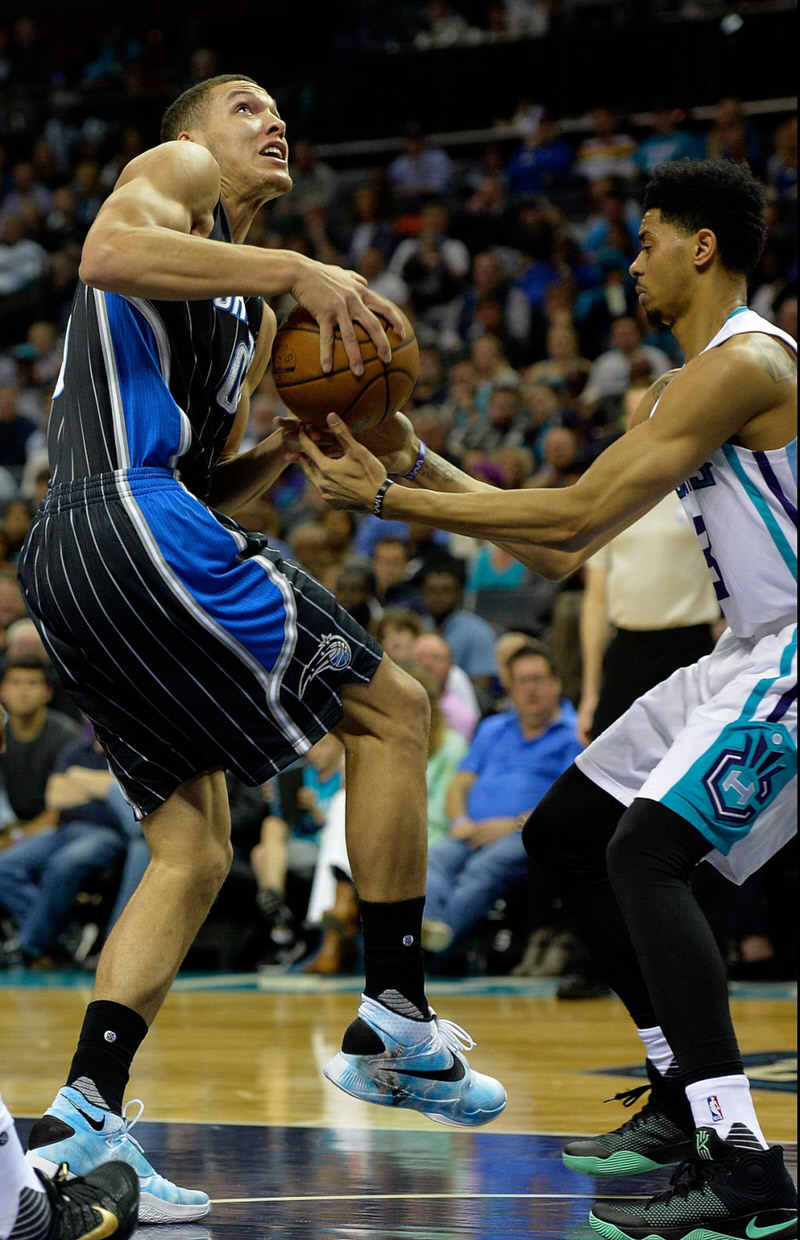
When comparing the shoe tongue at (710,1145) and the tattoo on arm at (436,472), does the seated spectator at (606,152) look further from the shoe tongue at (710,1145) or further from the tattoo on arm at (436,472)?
the shoe tongue at (710,1145)

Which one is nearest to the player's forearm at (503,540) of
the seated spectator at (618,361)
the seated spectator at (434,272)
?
the seated spectator at (618,361)

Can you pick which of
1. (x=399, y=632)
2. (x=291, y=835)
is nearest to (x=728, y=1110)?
(x=399, y=632)

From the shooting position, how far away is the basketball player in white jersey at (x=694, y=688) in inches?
120

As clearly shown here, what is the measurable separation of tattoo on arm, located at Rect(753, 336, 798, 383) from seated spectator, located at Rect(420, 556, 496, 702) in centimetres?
570

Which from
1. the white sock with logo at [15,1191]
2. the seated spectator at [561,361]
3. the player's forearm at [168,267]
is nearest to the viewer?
the white sock with logo at [15,1191]

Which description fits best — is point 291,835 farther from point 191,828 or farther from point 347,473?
point 347,473

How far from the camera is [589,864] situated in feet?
12.4

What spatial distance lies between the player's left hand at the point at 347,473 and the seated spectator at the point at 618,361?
7.38 meters

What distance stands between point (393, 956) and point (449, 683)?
4.98 meters

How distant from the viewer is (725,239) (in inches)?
135

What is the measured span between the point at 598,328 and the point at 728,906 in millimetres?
5978

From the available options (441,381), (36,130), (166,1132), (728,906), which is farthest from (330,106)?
(166,1132)

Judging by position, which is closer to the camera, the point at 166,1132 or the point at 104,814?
the point at 166,1132

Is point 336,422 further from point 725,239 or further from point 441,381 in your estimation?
point 441,381
